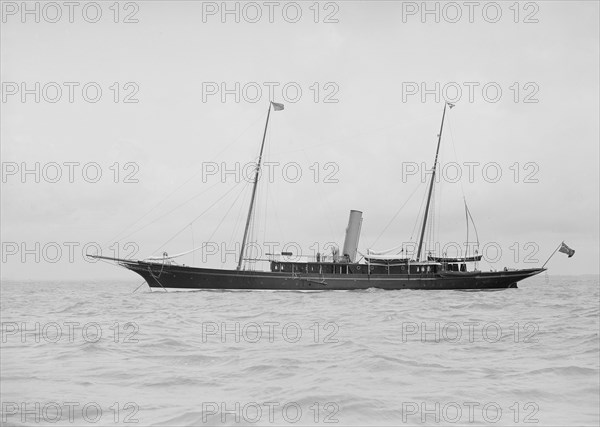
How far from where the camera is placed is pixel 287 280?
168ft

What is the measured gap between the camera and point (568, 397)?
1068cm

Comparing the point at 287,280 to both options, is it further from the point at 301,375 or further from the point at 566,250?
the point at 301,375

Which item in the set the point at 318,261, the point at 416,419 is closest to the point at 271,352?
the point at 416,419

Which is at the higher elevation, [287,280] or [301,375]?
[301,375]

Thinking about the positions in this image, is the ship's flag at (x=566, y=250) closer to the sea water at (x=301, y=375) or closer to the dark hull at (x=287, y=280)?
the dark hull at (x=287, y=280)

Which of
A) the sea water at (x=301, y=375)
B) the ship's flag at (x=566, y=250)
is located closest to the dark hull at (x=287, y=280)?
the ship's flag at (x=566, y=250)

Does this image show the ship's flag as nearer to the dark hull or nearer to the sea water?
the dark hull

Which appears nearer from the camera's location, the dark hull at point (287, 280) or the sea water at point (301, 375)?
the sea water at point (301, 375)

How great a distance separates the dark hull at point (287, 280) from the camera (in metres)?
49.1

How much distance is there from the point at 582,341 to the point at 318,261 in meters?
36.6

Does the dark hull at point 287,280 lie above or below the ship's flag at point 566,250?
below

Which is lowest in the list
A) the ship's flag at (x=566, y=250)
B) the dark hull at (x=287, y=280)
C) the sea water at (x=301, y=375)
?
the dark hull at (x=287, y=280)

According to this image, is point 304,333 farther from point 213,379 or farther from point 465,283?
point 465,283


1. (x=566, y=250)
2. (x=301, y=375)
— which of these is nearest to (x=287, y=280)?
(x=566, y=250)
